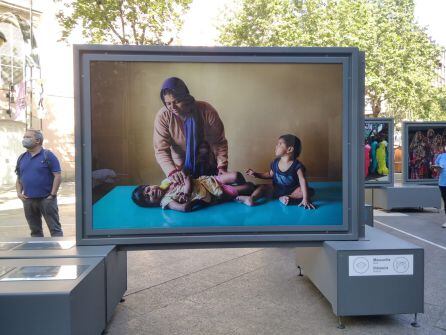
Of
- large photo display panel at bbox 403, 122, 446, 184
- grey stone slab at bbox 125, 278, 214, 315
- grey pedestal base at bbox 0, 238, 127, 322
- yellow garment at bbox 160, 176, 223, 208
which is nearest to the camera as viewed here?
grey pedestal base at bbox 0, 238, 127, 322

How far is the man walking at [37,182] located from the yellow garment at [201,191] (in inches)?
102

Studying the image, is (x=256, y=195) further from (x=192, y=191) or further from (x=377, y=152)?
(x=377, y=152)

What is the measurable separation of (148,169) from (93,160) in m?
0.55

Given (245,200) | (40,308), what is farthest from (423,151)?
(40,308)

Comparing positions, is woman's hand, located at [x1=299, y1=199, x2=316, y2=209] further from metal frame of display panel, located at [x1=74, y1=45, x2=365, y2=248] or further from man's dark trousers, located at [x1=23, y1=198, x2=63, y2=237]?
man's dark trousers, located at [x1=23, y1=198, x2=63, y2=237]

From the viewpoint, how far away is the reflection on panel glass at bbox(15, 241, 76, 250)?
443cm

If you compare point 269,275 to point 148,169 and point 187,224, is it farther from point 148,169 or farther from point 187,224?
point 148,169

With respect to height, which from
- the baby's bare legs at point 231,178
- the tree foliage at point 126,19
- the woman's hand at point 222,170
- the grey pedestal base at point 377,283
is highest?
the tree foliage at point 126,19

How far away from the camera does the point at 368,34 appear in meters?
25.8

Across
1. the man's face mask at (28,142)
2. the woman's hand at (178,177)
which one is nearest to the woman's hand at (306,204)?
the woman's hand at (178,177)

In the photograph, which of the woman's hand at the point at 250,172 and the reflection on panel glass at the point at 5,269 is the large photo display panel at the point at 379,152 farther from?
the reflection on panel glass at the point at 5,269

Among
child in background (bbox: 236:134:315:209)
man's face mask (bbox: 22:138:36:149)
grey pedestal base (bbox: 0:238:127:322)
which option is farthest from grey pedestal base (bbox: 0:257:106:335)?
man's face mask (bbox: 22:138:36:149)

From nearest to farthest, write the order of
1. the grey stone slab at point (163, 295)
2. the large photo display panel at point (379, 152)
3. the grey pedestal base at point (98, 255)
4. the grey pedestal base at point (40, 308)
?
the grey pedestal base at point (40, 308) < the grey pedestal base at point (98, 255) < the grey stone slab at point (163, 295) < the large photo display panel at point (379, 152)

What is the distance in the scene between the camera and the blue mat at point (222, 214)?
4.59m
